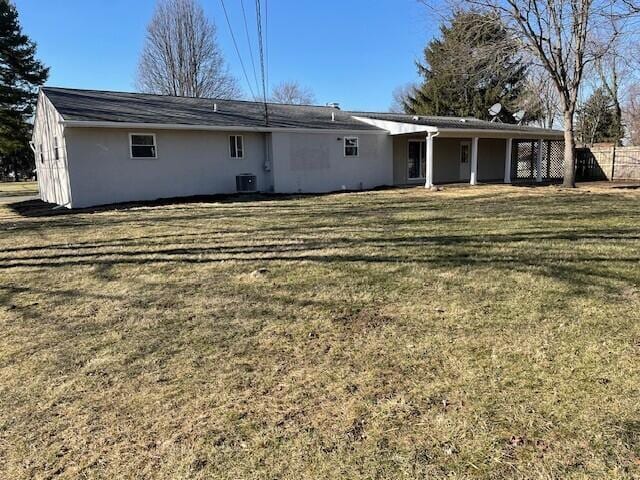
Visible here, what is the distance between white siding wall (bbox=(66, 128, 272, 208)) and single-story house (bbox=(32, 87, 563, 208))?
0.09 feet

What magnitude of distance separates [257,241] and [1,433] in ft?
15.5

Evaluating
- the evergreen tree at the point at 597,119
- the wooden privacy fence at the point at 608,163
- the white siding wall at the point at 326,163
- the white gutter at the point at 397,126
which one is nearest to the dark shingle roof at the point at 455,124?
the white gutter at the point at 397,126

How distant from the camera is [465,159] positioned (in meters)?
21.2

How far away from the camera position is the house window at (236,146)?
51.6ft

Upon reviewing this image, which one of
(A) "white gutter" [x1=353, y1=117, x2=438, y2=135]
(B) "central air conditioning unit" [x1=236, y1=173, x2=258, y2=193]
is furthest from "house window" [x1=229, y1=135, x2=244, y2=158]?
(A) "white gutter" [x1=353, y1=117, x2=438, y2=135]

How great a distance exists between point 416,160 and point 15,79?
2826 centimetres

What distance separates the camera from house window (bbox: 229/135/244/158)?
15742 mm

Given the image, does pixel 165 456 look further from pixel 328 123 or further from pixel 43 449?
pixel 328 123

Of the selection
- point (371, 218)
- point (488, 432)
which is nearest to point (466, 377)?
point (488, 432)

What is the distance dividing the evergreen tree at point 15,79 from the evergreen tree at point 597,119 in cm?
3994

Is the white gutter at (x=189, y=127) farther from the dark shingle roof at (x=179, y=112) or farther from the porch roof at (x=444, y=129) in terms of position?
the porch roof at (x=444, y=129)

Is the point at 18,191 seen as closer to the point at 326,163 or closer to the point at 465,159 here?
the point at 326,163

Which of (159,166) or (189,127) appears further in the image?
(159,166)

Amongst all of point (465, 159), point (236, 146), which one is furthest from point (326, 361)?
point (465, 159)
